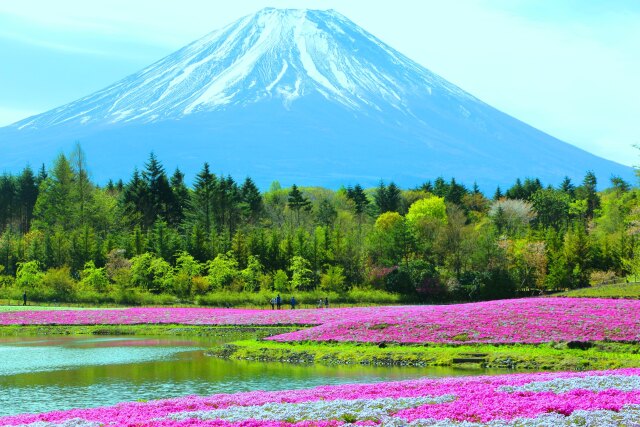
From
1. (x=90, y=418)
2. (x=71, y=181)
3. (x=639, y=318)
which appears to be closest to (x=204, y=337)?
(x=639, y=318)

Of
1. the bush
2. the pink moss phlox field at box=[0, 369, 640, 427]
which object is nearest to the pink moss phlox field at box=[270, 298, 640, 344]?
the pink moss phlox field at box=[0, 369, 640, 427]

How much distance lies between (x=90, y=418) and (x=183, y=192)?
105443 mm

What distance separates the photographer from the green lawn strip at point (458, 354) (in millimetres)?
31781

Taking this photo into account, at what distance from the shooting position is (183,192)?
405ft

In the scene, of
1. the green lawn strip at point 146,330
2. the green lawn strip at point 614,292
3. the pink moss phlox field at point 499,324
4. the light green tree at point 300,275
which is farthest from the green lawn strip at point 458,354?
the light green tree at point 300,275

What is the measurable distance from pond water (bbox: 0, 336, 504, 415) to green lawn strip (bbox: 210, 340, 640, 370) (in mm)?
1599

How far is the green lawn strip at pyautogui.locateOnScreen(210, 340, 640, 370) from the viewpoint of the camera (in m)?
31.8

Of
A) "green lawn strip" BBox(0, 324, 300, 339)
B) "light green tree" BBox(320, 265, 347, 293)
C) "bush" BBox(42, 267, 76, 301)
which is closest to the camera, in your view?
"green lawn strip" BBox(0, 324, 300, 339)

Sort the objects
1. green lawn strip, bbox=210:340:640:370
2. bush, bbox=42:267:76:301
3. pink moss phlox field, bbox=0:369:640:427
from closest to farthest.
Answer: pink moss phlox field, bbox=0:369:640:427 < green lawn strip, bbox=210:340:640:370 < bush, bbox=42:267:76:301

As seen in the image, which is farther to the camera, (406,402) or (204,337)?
(204,337)

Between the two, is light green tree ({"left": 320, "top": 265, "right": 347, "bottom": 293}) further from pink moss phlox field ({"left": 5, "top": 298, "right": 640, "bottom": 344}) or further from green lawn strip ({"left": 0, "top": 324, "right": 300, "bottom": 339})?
pink moss phlox field ({"left": 5, "top": 298, "right": 640, "bottom": 344})

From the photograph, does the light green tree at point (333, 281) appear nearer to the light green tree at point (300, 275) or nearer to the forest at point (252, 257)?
the forest at point (252, 257)

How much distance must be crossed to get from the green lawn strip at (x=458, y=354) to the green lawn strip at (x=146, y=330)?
12.3 metres

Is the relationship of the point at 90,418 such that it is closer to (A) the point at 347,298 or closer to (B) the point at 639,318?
(B) the point at 639,318
